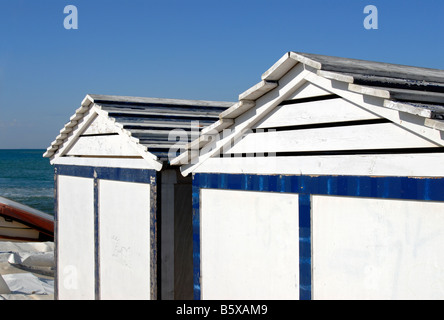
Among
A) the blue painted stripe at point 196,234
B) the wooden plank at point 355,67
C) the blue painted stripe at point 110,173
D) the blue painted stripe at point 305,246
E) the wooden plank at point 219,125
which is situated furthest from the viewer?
the blue painted stripe at point 110,173

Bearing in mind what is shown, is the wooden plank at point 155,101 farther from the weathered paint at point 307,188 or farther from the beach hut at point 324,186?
the weathered paint at point 307,188

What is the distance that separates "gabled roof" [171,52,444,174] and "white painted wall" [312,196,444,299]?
0.68 metres

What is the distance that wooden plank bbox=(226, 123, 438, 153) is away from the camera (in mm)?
4215

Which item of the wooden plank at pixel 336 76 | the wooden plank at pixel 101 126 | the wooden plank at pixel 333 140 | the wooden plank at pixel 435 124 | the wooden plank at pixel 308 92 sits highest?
the wooden plank at pixel 336 76

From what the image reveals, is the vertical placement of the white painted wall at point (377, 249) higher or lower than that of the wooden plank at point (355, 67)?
lower

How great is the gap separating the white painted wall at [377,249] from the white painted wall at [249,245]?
0.31m

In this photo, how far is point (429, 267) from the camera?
408 cm

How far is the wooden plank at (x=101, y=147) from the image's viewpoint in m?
7.49

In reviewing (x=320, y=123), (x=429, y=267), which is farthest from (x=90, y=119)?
(x=429, y=267)

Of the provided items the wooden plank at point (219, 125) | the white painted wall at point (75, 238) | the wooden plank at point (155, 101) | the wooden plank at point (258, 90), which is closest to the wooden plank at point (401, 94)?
the wooden plank at point (258, 90)

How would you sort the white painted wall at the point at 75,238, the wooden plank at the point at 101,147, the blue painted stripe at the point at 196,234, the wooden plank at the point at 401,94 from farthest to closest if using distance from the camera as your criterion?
the white painted wall at the point at 75,238 → the wooden plank at the point at 101,147 → the blue painted stripe at the point at 196,234 → the wooden plank at the point at 401,94

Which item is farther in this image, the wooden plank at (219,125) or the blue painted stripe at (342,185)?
the wooden plank at (219,125)

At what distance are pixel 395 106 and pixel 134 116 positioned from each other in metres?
4.67
